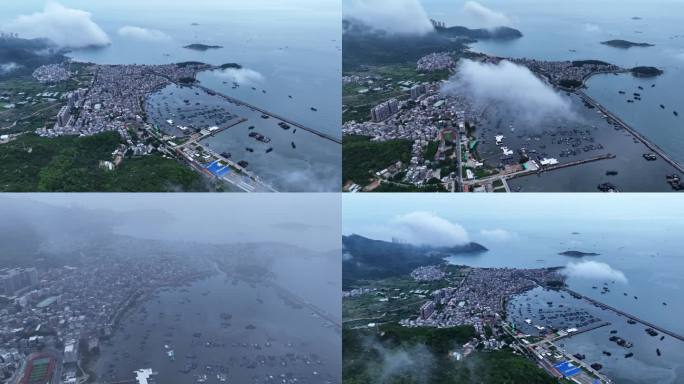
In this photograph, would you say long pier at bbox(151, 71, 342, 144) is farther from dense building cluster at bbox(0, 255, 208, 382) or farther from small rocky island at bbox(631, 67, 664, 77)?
small rocky island at bbox(631, 67, 664, 77)

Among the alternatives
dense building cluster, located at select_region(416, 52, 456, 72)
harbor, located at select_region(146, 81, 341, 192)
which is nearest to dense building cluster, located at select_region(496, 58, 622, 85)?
dense building cluster, located at select_region(416, 52, 456, 72)

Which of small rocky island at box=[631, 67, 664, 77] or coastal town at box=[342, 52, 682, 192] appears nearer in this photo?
coastal town at box=[342, 52, 682, 192]

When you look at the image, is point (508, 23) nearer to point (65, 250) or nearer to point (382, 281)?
point (382, 281)

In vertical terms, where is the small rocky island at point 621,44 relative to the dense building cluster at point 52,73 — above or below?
above

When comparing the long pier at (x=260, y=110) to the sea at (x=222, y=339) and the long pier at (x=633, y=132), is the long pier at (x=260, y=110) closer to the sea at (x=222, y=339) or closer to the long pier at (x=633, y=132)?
the sea at (x=222, y=339)

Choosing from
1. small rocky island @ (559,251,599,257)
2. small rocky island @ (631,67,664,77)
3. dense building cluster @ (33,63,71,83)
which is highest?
small rocky island @ (631,67,664,77)

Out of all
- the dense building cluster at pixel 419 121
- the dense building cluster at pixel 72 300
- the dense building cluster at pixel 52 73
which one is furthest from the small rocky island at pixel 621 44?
the dense building cluster at pixel 52 73
